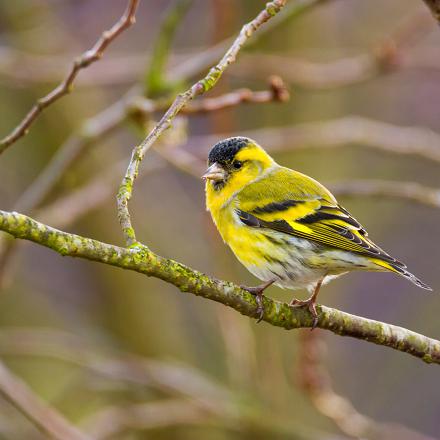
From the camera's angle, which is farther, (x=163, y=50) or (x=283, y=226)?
(x=163, y=50)

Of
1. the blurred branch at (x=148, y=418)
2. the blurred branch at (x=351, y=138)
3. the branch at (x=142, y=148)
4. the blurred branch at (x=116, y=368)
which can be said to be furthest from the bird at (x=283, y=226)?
the blurred branch at (x=148, y=418)

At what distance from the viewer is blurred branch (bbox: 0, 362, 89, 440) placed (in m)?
4.30

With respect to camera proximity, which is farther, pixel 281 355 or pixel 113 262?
pixel 281 355

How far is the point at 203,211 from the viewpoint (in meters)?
8.21

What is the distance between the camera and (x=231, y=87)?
329 inches

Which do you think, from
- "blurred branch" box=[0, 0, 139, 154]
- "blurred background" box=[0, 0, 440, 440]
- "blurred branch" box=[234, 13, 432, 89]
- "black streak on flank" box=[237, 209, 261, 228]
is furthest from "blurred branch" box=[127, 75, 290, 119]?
"blurred branch" box=[234, 13, 432, 89]

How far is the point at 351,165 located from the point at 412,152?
332 cm

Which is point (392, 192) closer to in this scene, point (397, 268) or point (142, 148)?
point (397, 268)

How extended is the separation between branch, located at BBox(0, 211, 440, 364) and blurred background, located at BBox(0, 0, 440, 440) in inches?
42.5

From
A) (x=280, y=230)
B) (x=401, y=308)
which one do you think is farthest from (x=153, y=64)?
(x=401, y=308)

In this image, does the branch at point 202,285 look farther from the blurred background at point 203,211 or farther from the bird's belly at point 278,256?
the blurred background at point 203,211

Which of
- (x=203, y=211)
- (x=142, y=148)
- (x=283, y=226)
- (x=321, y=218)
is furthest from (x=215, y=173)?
(x=203, y=211)

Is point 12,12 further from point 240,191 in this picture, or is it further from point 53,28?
point 240,191

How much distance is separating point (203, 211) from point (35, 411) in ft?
13.3
